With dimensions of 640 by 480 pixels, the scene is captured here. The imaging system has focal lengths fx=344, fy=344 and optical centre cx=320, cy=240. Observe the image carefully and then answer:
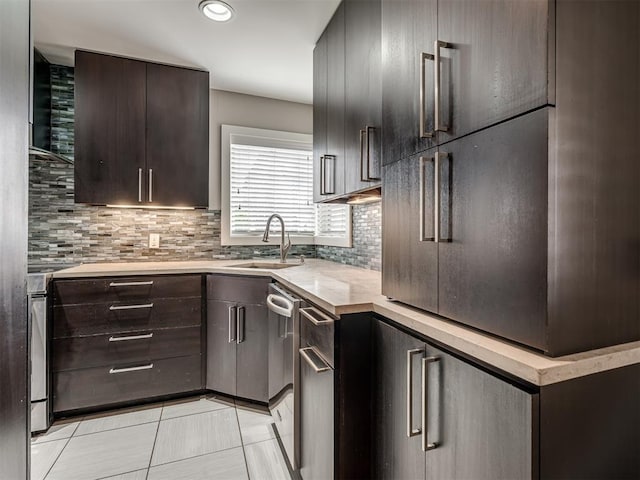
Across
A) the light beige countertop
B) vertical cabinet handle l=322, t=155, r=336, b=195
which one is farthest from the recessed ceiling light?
the light beige countertop

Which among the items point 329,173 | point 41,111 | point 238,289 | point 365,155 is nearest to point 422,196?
point 365,155

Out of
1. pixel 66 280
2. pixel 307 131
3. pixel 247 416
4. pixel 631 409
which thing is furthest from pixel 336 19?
pixel 247 416

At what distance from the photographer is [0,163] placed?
0.69 metres

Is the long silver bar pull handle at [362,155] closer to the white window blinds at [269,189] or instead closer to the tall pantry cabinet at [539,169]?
the tall pantry cabinet at [539,169]

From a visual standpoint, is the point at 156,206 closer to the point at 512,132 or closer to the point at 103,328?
the point at 103,328

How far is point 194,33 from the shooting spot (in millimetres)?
2211

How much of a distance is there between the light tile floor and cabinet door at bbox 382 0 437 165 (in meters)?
1.63

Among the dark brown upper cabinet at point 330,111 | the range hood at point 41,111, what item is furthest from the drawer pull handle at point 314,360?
the range hood at point 41,111

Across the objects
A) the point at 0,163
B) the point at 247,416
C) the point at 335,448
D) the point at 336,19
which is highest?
the point at 336,19

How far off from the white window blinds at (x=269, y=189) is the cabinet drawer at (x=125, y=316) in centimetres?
86

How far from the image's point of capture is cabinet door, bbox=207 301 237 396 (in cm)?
238

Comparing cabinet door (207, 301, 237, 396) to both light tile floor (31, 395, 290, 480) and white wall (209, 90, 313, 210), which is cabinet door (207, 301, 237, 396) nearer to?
light tile floor (31, 395, 290, 480)

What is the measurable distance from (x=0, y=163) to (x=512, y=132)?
1.05 metres

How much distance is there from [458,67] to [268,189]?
2422 millimetres
